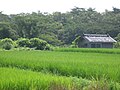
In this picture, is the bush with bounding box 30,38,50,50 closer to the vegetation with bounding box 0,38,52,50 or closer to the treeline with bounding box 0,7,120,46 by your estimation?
the vegetation with bounding box 0,38,52,50

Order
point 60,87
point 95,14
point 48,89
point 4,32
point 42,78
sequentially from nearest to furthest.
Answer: point 60,87 < point 48,89 < point 42,78 < point 4,32 < point 95,14

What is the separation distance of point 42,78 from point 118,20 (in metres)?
40.1

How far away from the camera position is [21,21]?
41.4 m

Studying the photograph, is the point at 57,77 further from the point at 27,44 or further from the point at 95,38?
the point at 95,38

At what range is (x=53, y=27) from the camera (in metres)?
45.2

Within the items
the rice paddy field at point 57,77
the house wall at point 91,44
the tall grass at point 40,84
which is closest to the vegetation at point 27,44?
the house wall at point 91,44

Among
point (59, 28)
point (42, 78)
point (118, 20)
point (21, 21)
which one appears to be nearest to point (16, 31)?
point (21, 21)

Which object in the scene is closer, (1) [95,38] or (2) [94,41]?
(2) [94,41]

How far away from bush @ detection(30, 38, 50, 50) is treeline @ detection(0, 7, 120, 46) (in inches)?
283

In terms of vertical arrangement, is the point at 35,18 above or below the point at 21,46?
above

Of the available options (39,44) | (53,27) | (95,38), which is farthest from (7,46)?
(53,27)

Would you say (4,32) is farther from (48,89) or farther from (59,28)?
(48,89)

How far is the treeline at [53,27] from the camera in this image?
Answer: 134 feet

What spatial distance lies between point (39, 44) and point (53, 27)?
1388 cm
